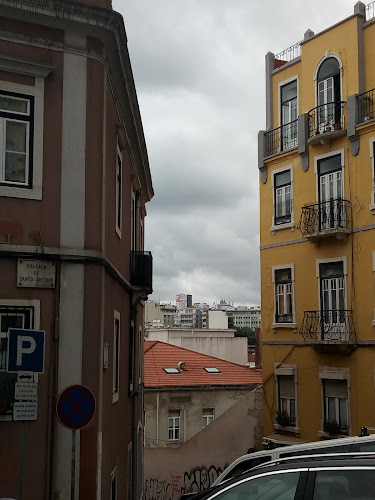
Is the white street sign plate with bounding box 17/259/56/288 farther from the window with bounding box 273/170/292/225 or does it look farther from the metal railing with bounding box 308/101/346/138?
the window with bounding box 273/170/292/225

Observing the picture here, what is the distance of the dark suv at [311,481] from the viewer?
17.5 ft

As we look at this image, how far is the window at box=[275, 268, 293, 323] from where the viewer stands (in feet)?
78.4

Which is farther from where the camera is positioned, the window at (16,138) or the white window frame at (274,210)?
the white window frame at (274,210)

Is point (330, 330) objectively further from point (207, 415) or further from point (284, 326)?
point (207, 415)

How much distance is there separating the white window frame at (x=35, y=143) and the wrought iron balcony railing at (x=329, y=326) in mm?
13206

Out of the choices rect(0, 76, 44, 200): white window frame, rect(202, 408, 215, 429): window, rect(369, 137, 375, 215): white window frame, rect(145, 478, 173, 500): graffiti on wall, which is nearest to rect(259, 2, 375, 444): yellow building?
rect(369, 137, 375, 215): white window frame

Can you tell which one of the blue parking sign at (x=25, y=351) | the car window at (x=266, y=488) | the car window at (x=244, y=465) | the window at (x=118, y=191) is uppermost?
the window at (x=118, y=191)

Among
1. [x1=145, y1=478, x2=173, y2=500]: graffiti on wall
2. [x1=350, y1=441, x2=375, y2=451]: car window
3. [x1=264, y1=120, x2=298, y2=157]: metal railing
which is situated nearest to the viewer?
[x1=350, y1=441, x2=375, y2=451]: car window

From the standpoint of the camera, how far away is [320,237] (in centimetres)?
2225

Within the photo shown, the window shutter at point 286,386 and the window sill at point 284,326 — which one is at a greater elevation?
the window sill at point 284,326

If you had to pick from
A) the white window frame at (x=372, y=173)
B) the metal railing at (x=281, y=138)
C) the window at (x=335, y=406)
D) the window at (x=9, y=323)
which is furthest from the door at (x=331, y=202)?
the window at (x=9, y=323)

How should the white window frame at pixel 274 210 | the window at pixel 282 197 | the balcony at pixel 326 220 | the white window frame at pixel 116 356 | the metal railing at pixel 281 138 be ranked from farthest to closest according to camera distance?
the metal railing at pixel 281 138, the window at pixel 282 197, the white window frame at pixel 274 210, the balcony at pixel 326 220, the white window frame at pixel 116 356

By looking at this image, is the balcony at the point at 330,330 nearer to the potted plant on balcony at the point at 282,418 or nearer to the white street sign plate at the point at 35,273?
the potted plant on balcony at the point at 282,418

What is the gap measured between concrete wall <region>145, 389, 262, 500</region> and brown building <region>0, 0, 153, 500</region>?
1482cm
